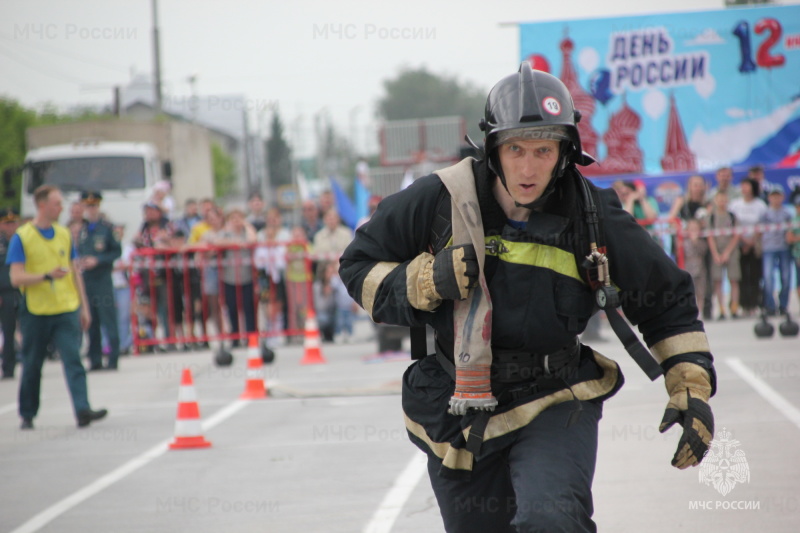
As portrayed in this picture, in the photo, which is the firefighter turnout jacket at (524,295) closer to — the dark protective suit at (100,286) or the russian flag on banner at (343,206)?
the dark protective suit at (100,286)

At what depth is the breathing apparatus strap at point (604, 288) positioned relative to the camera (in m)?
3.29

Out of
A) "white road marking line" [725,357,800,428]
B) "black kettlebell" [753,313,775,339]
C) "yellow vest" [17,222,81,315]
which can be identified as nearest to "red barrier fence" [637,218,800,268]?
"black kettlebell" [753,313,775,339]

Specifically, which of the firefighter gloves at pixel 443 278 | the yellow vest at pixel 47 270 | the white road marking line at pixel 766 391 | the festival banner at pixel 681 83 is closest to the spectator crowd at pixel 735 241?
the festival banner at pixel 681 83

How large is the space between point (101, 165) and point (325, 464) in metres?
17.0

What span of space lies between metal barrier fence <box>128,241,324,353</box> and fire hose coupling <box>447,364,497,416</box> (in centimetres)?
1265

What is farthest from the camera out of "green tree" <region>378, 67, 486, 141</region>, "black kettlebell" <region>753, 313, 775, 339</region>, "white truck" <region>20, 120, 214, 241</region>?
"green tree" <region>378, 67, 486, 141</region>

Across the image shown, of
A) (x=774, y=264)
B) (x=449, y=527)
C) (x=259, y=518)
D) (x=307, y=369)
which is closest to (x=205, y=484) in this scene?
(x=259, y=518)

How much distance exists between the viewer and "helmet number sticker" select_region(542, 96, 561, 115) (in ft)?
10.9

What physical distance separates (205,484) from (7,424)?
4012 millimetres

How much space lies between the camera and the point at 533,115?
329 centimetres

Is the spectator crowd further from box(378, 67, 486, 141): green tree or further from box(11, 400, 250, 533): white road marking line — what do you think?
A: box(378, 67, 486, 141): green tree

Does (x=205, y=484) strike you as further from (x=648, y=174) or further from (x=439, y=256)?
(x=648, y=174)

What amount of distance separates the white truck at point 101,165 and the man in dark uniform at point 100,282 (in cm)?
800

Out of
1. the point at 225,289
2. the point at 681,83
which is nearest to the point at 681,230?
the point at 681,83
